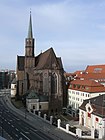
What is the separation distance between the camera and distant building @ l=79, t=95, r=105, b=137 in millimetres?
59428

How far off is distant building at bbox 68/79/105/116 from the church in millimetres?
3994

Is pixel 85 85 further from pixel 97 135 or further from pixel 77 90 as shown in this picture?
pixel 97 135

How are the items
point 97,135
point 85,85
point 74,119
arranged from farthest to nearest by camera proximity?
point 85,85 < point 74,119 < point 97,135

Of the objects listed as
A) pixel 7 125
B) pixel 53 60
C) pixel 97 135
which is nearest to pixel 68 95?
pixel 53 60

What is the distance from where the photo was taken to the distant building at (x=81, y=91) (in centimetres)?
8561

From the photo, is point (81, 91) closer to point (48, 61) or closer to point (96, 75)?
point (48, 61)

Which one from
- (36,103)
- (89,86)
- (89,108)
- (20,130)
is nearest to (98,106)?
(89,108)

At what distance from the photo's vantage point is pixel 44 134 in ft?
189

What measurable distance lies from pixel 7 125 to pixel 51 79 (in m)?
31.4

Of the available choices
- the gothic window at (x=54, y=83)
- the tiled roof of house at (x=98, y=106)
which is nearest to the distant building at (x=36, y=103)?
the gothic window at (x=54, y=83)

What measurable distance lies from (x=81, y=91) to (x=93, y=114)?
27807mm

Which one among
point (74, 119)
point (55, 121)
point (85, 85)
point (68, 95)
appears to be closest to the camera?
point (55, 121)

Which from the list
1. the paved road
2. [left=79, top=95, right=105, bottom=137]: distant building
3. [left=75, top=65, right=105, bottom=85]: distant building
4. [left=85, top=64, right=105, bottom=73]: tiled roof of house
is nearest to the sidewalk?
the paved road

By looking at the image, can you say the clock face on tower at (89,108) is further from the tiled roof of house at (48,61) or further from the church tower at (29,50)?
the church tower at (29,50)
